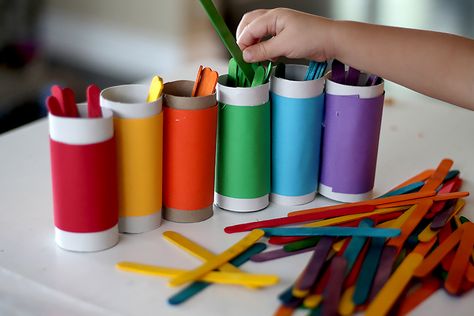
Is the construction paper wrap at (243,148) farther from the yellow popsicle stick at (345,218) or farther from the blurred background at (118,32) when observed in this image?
the blurred background at (118,32)

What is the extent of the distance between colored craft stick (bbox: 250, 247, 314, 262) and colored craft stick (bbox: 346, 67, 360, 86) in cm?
24

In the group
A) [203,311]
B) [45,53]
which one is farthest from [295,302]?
[45,53]

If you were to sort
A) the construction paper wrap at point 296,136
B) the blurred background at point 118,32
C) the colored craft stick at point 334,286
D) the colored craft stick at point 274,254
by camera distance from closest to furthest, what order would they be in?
the colored craft stick at point 334,286 → the colored craft stick at point 274,254 → the construction paper wrap at point 296,136 → the blurred background at point 118,32

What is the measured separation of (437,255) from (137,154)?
329 millimetres

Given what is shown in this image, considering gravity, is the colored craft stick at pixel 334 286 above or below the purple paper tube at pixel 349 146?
below

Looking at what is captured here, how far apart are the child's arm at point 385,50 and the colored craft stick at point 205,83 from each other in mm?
52

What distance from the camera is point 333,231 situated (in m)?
0.74

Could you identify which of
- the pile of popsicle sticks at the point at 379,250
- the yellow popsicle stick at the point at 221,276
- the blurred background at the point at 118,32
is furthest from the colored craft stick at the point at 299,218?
the blurred background at the point at 118,32

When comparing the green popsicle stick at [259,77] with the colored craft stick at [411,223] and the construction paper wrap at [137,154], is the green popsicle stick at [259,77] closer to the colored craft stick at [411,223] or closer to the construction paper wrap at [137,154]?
the construction paper wrap at [137,154]

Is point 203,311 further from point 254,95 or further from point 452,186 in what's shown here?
point 452,186

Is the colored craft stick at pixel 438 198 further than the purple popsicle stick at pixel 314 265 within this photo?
Yes

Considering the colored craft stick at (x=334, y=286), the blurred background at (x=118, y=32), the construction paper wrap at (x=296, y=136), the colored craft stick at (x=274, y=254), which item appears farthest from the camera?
the blurred background at (x=118, y=32)

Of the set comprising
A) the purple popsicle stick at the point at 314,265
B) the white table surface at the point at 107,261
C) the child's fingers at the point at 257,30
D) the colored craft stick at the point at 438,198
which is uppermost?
the child's fingers at the point at 257,30

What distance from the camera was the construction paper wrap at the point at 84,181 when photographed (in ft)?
2.23
